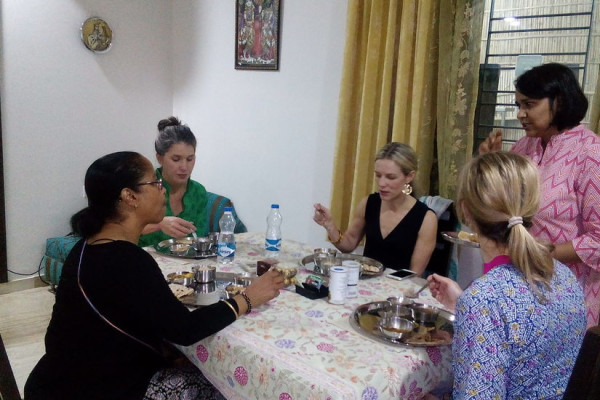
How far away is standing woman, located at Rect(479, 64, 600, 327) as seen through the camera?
1753 mm

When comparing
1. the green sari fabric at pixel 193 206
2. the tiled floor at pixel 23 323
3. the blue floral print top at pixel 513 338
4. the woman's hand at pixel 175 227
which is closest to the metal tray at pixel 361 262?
the woman's hand at pixel 175 227

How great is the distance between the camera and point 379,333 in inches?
56.5

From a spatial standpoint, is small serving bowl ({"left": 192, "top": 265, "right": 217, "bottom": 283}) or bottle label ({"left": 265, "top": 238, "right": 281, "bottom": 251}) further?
bottle label ({"left": 265, "top": 238, "right": 281, "bottom": 251})

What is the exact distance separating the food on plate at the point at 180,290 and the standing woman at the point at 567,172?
50.5 inches

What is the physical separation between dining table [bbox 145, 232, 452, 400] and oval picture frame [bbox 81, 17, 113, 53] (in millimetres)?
3120

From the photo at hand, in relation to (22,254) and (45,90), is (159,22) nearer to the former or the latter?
(45,90)

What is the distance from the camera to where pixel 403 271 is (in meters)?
2.09

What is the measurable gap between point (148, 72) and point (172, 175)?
216cm

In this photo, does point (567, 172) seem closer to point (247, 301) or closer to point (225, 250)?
point (247, 301)

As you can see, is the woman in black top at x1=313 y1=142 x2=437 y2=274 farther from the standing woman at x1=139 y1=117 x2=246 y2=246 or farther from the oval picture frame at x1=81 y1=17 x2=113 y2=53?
the oval picture frame at x1=81 y1=17 x2=113 y2=53

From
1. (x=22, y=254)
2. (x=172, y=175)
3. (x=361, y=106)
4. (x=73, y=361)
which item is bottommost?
(x=22, y=254)

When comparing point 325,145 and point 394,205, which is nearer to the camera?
point 394,205

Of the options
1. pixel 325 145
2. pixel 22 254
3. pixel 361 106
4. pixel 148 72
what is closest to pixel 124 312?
pixel 361 106

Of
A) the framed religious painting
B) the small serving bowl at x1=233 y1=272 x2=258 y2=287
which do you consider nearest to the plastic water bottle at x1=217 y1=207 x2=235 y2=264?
the small serving bowl at x1=233 y1=272 x2=258 y2=287
